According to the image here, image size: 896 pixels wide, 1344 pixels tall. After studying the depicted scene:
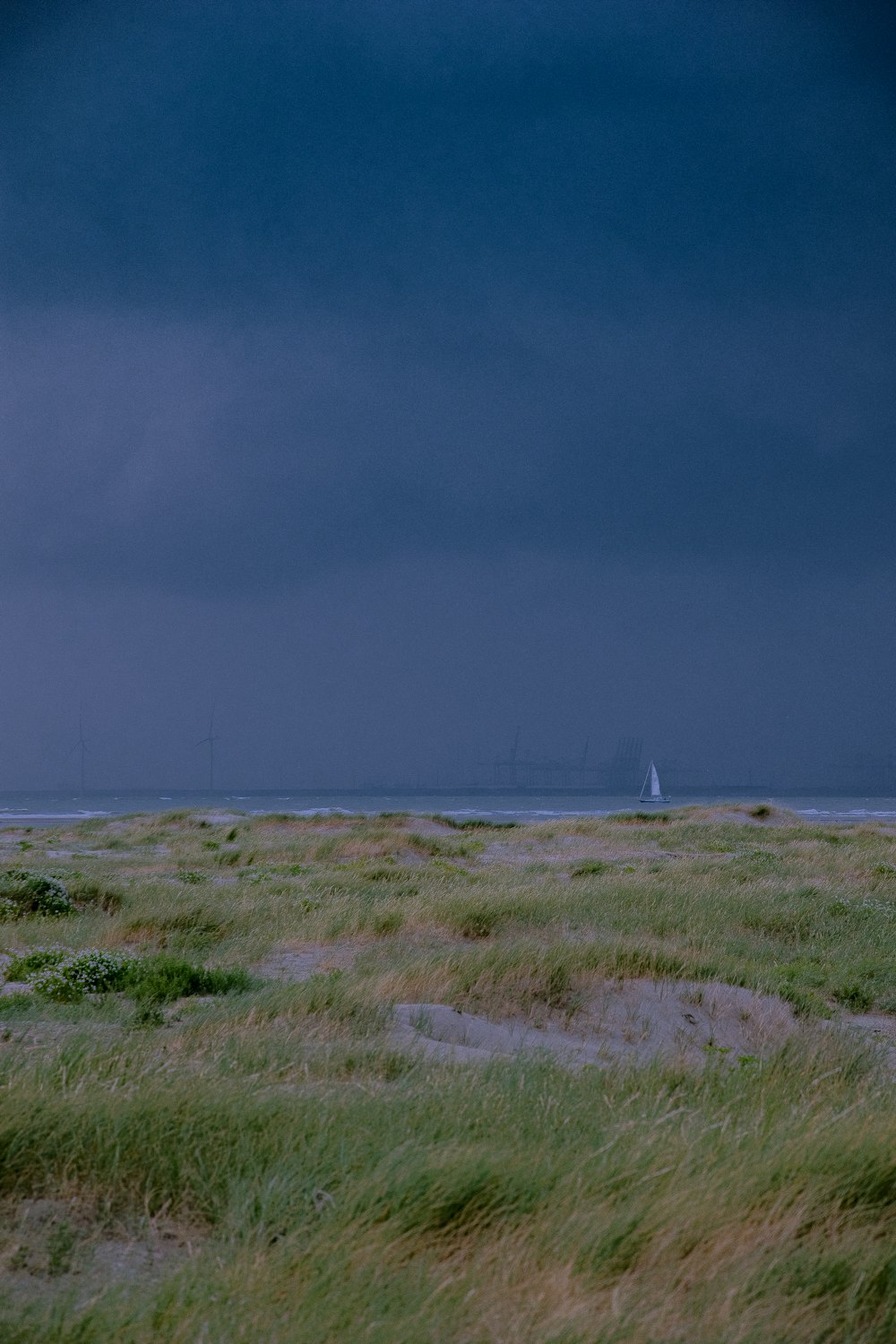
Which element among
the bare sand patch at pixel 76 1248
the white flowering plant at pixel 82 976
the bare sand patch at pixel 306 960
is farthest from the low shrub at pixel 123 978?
the bare sand patch at pixel 76 1248

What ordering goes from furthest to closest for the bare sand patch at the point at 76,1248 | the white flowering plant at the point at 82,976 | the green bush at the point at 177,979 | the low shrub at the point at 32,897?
the low shrub at the point at 32,897
the green bush at the point at 177,979
the white flowering plant at the point at 82,976
the bare sand patch at the point at 76,1248

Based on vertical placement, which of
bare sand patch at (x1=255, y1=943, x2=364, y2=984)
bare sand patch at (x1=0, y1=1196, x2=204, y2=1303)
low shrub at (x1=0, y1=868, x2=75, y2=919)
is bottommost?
bare sand patch at (x1=255, y1=943, x2=364, y2=984)

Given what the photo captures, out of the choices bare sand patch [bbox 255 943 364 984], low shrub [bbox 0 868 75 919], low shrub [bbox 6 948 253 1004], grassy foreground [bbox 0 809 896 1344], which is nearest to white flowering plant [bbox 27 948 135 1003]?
low shrub [bbox 6 948 253 1004]

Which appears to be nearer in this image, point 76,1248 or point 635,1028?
point 76,1248

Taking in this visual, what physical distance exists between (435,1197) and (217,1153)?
102cm

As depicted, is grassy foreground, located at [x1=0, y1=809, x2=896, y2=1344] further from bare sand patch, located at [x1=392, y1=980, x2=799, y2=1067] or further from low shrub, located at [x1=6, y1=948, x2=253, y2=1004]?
bare sand patch, located at [x1=392, y1=980, x2=799, y2=1067]

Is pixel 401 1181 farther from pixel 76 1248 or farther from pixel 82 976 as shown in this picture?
pixel 82 976

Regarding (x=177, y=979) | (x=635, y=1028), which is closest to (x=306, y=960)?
(x=177, y=979)

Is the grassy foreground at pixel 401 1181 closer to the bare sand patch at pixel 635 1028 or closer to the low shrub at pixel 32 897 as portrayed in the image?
the bare sand patch at pixel 635 1028

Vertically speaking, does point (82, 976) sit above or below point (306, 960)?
above

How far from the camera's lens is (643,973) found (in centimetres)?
936

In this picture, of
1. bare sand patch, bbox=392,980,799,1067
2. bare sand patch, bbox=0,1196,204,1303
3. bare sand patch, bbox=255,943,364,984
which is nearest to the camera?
bare sand patch, bbox=0,1196,204,1303

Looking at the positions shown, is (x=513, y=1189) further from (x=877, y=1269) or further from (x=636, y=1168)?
(x=877, y=1269)

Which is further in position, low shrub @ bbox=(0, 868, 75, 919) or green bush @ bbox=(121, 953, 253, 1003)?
low shrub @ bbox=(0, 868, 75, 919)
